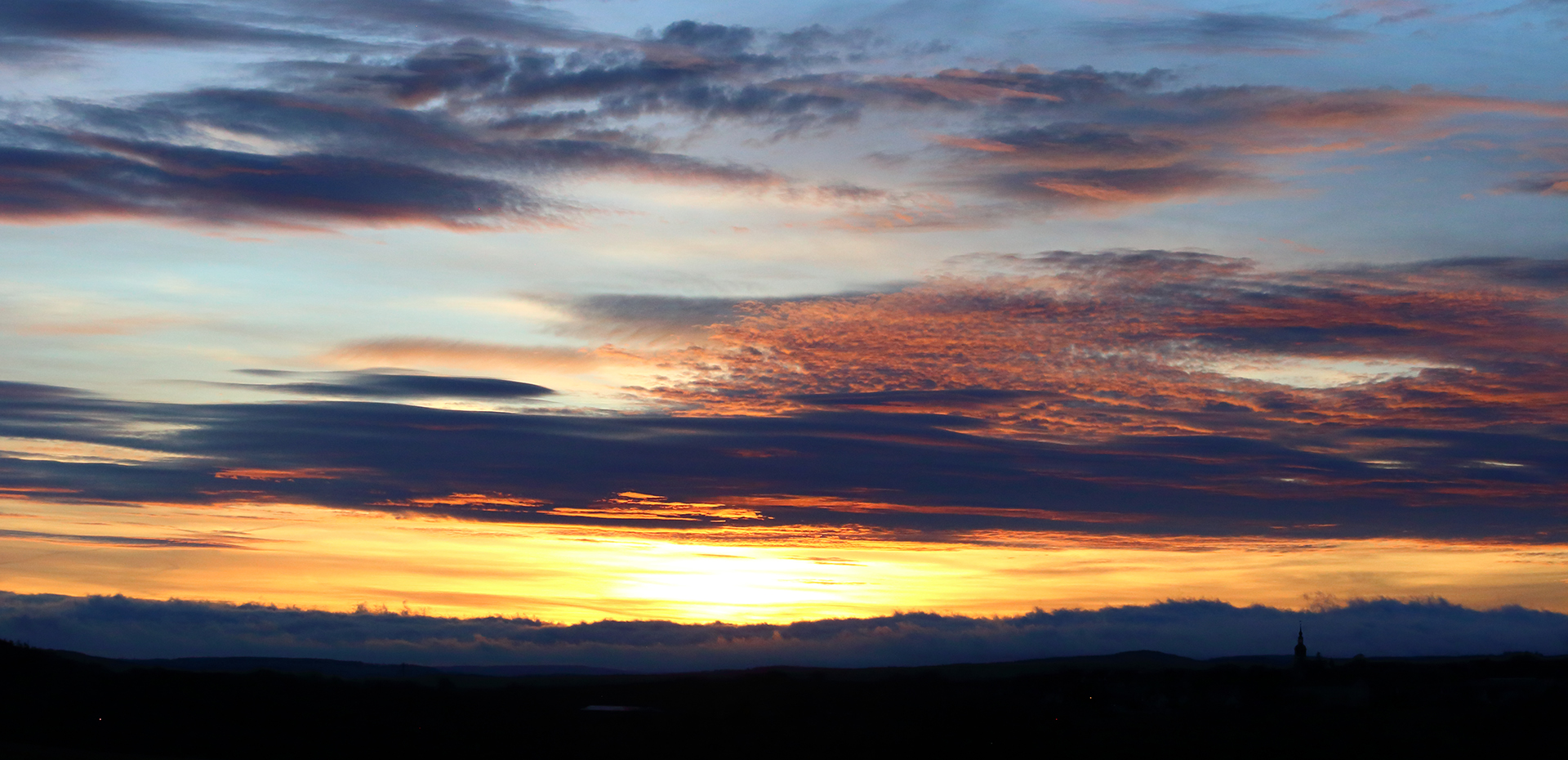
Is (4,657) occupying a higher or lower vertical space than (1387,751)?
higher

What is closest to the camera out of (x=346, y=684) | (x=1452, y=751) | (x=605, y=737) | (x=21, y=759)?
(x=21, y=759)

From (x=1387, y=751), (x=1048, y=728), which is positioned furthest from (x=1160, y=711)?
(x=1387, y=751)

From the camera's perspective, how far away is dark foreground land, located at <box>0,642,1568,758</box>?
266ft

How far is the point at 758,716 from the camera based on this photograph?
104 metres

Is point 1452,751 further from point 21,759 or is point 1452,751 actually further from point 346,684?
point 346,684

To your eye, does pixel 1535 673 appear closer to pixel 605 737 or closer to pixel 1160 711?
pixel 1160 711

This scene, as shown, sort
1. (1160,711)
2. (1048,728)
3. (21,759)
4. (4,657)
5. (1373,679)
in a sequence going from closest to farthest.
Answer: (21,759), (1048,728), (4,657), (1160,711), (1373,679)

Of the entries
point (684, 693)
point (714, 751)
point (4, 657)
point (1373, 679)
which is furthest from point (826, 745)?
point (1373, 679)

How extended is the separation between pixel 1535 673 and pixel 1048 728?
249 ft

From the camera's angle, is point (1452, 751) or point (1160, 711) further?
point (1160, 711)

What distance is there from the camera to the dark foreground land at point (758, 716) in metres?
→ 81.1

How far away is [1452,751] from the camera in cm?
8094

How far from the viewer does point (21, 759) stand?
171 feet

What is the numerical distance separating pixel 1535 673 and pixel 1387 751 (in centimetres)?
7385
